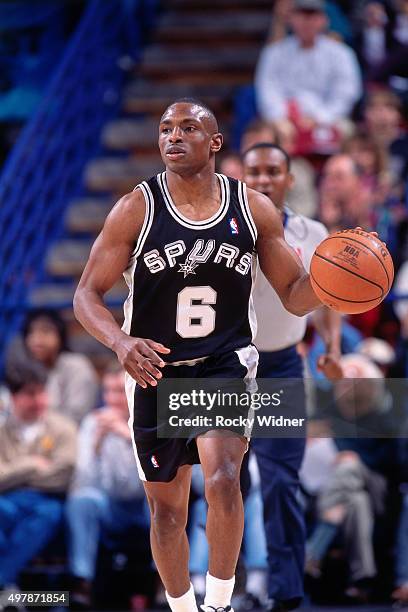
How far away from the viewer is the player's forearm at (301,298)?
15.6 ft

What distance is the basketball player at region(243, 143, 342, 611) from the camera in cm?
554

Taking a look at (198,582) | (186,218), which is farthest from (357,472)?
(186,218)

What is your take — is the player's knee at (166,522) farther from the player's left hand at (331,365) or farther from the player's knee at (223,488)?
the player's left hand at (331,365)

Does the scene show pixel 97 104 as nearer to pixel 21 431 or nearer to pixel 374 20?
pixel 374 20

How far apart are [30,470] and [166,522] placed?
242 cm

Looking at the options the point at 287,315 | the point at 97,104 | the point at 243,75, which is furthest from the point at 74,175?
the point at 287,315

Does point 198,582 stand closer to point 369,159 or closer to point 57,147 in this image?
point 369,159

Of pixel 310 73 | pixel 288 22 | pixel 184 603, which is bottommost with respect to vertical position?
pixel 184 603

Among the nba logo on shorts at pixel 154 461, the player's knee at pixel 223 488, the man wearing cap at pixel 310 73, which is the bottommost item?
the player's knee at pixel 223 488

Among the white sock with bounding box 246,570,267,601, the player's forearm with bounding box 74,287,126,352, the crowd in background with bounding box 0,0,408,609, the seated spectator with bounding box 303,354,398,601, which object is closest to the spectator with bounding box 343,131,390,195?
the crowd in background with bounding box 0,0,408,609

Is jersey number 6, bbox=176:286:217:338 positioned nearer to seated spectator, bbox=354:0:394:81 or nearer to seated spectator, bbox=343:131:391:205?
seated spectator, bbox=343:131:391:205

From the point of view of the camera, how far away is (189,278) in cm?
467

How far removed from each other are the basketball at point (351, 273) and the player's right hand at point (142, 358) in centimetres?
67

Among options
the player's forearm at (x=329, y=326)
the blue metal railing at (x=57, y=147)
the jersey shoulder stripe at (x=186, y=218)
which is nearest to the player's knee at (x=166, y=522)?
the jersey shoulder stripe at (x=186, y=218)
